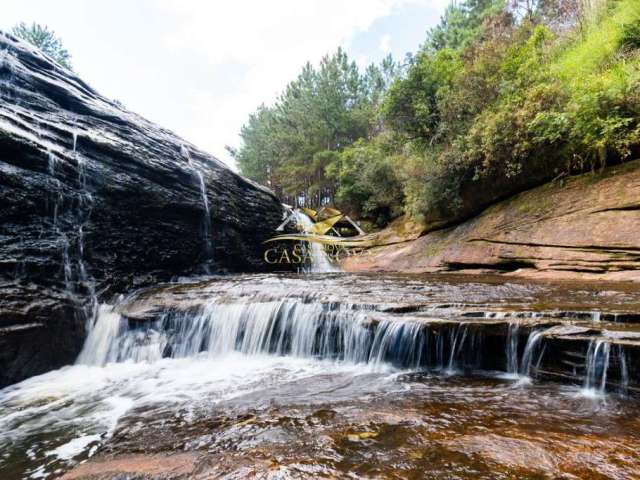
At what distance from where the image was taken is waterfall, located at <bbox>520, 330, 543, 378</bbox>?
147 inches

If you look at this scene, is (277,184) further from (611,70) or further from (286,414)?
(286,414)

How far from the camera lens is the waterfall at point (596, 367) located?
3254mm

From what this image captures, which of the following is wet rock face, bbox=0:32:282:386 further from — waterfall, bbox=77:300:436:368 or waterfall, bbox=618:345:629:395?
waterfall, bbox=618:345:629:395

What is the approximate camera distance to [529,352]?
3773 mm

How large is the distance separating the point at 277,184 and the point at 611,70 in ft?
79.6

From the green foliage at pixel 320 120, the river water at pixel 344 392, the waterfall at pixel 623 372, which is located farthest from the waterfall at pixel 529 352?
the green foliage at pixel 320 120

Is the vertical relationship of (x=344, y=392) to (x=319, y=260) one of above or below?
below

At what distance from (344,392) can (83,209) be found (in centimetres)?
847

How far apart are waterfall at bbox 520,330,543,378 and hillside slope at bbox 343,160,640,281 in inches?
157

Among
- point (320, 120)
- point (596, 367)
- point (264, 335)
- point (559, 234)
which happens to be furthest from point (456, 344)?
point (320, 120)

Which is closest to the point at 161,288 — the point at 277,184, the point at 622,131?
the point at 622,131

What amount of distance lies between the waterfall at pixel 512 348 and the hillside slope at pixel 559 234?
401 cm

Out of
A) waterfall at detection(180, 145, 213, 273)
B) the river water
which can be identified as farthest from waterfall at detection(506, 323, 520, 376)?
waterfall at detection(180, 145, 213, 273)

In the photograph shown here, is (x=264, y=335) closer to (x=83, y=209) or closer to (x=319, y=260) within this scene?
(x=83, y=209)
